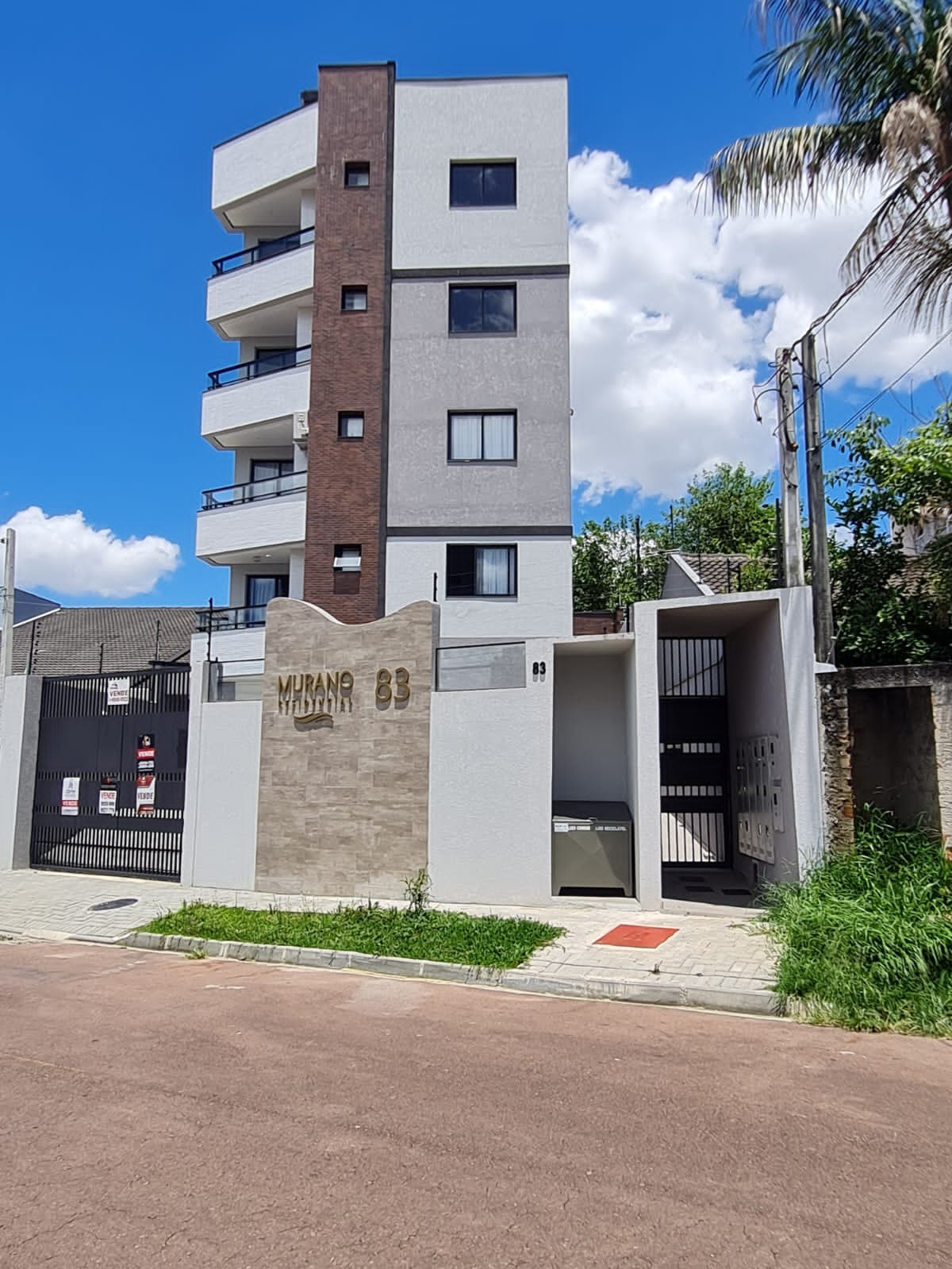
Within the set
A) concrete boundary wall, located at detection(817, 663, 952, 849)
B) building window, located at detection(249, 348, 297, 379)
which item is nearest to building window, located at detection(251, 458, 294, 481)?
building window, located at detection(249, 348, 297, 379)

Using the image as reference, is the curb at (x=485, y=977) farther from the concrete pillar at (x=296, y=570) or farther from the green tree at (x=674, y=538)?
the green tree at (x=674, y=538)

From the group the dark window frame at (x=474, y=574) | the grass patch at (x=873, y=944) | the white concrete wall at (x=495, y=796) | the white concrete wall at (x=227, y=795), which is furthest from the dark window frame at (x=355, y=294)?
the grass patch at (x=873, y=944)

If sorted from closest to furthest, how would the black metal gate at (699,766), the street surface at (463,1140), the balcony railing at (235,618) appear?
the street surface at (463,1140)
the black metal gate at (699,766)
the balcony railing at (235,618)

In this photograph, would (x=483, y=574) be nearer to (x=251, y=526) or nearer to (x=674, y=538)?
(x=251, y=526)

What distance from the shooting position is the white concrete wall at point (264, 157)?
22.7 metres

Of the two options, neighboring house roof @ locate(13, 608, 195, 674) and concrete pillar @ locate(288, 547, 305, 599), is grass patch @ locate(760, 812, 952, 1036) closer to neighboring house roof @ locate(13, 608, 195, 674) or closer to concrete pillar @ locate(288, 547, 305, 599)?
concrete pillar @ locate(288, 547, 305, 599)

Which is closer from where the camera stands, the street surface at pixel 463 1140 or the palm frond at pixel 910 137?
the street surface at pixel 463 1140

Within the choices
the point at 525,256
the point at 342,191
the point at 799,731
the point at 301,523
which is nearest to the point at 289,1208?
the point at 799,731

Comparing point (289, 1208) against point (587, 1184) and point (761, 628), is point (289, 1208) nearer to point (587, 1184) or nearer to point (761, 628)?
point (587, 1184)

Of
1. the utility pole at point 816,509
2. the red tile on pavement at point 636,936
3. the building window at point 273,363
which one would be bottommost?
the red tile on pavement at point 636,936

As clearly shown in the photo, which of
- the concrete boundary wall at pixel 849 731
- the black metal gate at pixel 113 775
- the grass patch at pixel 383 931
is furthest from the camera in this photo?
the black metal gate at pixel 113 775

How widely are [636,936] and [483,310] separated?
15417 millimetres

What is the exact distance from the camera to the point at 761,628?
12891 millimetres

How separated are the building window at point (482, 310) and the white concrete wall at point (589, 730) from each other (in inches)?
386
